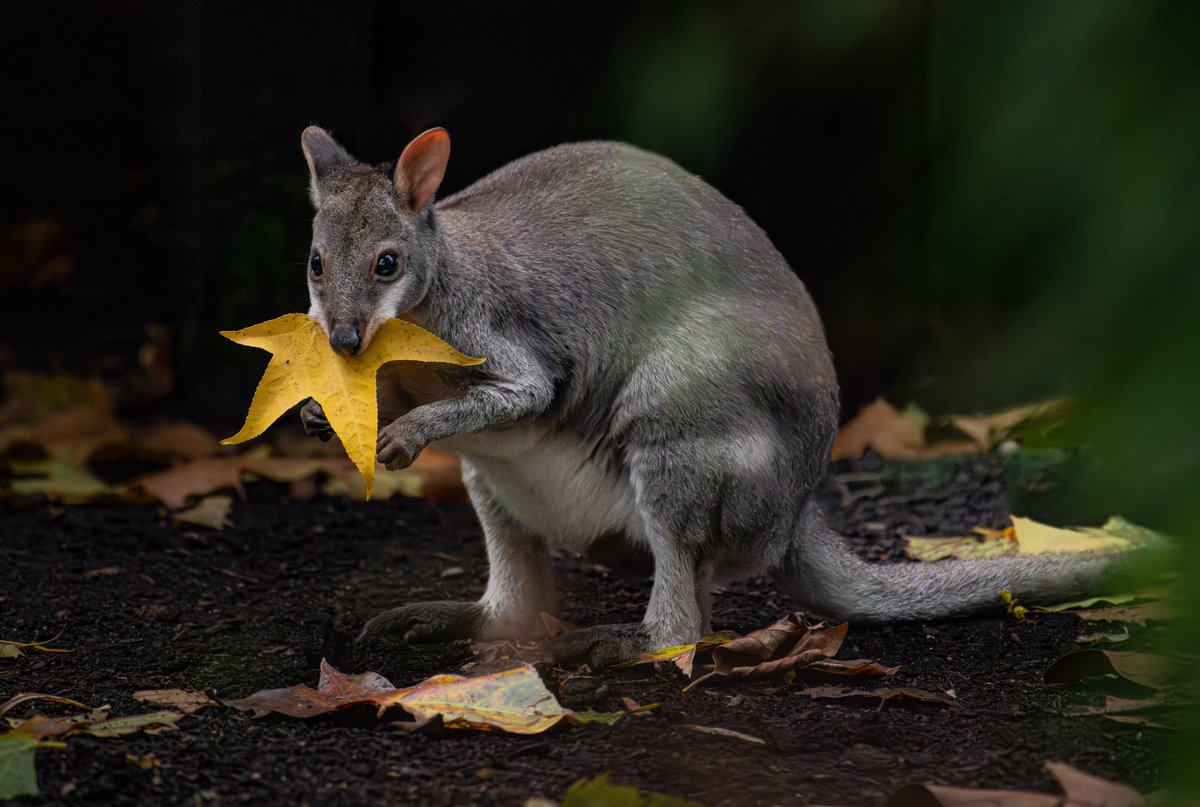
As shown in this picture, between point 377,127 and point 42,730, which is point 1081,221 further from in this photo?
point 42,730

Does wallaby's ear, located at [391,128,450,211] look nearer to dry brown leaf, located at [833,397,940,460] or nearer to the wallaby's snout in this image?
the wallaby's snout

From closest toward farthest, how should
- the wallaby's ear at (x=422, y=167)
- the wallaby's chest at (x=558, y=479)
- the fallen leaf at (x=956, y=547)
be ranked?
the wallaby's ear at (x=422, y=167), the wallaby's chest at (x=558, y=479), the fallen leaf at (x=956, y=547)

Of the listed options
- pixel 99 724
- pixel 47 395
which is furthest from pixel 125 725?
pixel 47 395

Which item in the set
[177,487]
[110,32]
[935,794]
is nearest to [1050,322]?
[935,794]

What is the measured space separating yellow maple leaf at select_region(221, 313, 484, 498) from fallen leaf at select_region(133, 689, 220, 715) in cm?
69

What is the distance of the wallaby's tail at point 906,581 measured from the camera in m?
3.83

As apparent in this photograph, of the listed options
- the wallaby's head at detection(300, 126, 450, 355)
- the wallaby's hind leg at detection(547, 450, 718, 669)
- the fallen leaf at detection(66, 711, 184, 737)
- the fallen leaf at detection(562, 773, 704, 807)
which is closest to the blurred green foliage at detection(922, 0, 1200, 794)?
the fallen leaf at detection(562, 773, 704, 807)

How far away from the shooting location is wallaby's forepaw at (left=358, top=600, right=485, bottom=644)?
384cm

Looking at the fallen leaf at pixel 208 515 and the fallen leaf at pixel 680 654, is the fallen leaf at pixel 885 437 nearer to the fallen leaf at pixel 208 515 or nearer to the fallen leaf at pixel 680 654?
the fallen leaf at pixel 680 654

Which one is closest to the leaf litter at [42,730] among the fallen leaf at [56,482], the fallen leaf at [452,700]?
the fallen leaf at [452,700]

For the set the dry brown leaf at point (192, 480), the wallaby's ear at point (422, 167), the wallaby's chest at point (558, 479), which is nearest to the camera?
the wallaby's ear at point (422, 167)

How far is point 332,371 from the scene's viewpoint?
303 cm

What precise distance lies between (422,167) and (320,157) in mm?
314

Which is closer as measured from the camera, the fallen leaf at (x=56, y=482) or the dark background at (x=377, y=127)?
the dark background at (x=377, y=127)
